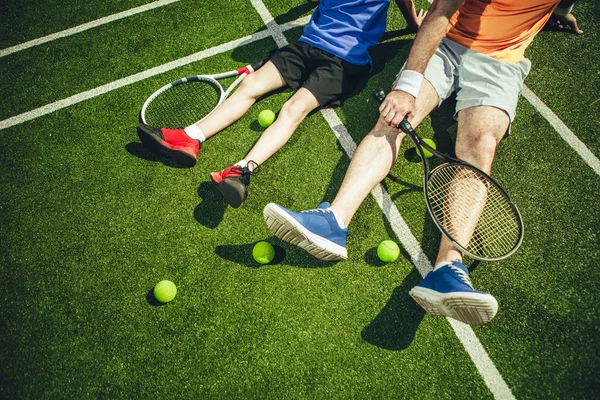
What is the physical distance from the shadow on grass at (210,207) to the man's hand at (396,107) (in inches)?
73.9

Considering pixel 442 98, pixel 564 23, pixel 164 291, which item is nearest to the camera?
pixel 164 291

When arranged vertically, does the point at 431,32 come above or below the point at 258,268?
above

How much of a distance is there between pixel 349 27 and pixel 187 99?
2.07 m

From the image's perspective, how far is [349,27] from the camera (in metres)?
3.96

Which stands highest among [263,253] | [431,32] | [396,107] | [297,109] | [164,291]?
[431,32]

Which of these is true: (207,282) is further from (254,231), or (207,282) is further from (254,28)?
(254,28)

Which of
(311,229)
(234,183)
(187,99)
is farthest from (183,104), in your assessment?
(311,229)

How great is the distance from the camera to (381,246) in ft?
11.4

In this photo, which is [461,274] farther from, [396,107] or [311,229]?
[396,107]

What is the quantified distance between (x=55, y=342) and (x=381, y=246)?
10.3 feet

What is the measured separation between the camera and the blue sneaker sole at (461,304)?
8.54 ft

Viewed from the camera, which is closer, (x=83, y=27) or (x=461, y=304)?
(x=461, y=304)

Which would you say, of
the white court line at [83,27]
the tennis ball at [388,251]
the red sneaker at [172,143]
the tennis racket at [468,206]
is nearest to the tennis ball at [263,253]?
the tennis ball at [388,251]

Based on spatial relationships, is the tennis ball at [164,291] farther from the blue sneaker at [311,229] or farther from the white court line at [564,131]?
the white court line at [564,131]
